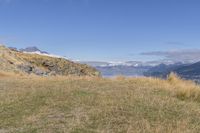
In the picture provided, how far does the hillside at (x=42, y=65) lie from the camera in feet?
204

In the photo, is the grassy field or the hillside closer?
the grassy field

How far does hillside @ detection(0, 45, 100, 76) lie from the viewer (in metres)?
62.2

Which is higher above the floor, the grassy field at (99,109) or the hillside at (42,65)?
the hillside at (42,65)

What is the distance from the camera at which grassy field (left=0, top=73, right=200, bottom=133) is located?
15688 mm

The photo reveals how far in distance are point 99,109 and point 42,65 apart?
57.1m

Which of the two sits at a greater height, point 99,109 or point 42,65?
point 42,65

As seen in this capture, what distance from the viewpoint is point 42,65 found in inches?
2928

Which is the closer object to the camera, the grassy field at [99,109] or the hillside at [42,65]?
the grassy field at [99,109]

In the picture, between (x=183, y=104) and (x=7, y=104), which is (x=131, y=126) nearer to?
(x=183, y=104)

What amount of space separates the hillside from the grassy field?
1441 inches

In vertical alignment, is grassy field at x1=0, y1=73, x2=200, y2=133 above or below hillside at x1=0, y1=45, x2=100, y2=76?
below

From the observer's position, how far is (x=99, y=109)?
59.7 feet

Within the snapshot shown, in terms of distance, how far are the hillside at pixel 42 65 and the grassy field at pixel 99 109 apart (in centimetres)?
3660

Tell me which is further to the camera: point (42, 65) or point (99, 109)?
point (42, 65)
